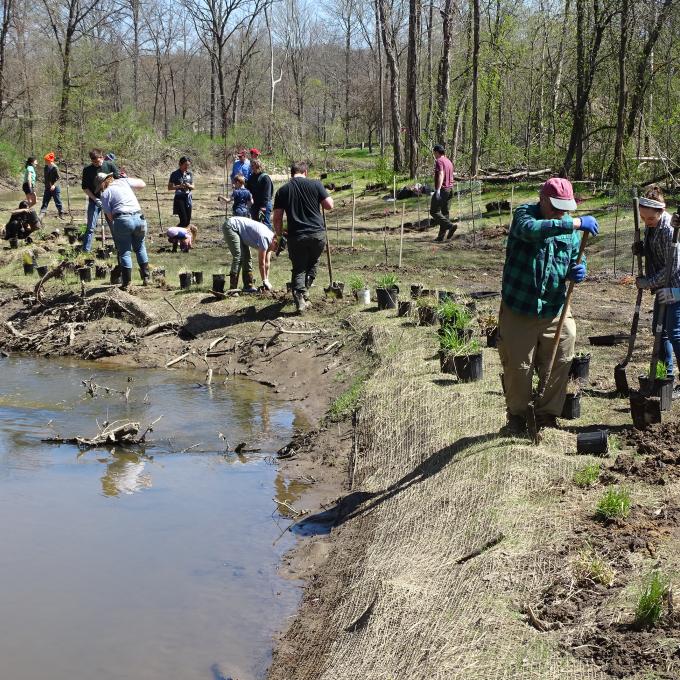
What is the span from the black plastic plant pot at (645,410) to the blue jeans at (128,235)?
314 inches

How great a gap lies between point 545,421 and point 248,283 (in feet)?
23.0

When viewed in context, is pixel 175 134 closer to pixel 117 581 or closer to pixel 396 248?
pixel 396 248

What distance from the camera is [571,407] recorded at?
6941 mm

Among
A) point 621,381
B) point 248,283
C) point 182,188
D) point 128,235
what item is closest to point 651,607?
point 621,381

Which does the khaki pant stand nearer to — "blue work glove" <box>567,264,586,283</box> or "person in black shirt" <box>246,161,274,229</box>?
"blue work glove" <box>567,264,586,283</box>

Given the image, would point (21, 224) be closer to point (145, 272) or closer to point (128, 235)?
point (145, 272)

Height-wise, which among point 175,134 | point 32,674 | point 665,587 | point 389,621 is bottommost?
point 32,674

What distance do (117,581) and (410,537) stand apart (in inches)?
78.0

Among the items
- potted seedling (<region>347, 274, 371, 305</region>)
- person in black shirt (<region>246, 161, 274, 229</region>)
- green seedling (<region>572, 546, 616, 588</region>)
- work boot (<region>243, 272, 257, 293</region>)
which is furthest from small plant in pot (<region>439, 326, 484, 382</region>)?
person in black shirt (<region>246, 161, 274, 229</region>)

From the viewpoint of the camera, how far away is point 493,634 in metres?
4.26

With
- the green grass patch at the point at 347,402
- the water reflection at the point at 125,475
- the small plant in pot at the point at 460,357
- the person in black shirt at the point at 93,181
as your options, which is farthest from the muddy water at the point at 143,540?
the person in black shirt at the point at 93,181

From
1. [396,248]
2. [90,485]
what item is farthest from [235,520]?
[396,248]

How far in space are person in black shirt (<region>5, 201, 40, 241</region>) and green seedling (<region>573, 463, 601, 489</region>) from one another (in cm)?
1444

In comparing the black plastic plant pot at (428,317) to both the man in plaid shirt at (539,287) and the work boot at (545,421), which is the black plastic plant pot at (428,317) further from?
the man in plaid shirt at (539,287)
